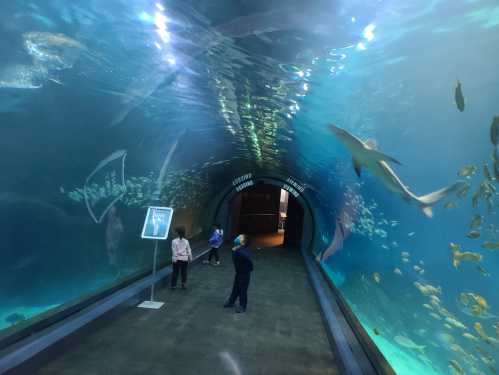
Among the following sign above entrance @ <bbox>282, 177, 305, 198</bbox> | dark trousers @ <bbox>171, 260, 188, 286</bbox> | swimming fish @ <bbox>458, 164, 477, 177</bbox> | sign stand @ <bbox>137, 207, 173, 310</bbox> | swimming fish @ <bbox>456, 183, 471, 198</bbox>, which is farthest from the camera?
sign above entrance @ <bbox>282, 177, 305, 198</bbox>

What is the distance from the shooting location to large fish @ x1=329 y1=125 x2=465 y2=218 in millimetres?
4621

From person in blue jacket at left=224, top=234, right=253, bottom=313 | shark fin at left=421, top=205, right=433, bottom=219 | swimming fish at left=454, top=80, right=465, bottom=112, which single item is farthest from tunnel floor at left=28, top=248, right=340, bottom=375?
swimming fish at left=454, top=80, right=465, bottom=112

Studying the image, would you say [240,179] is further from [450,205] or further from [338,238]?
[450,205]

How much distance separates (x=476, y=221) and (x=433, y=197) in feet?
2.73

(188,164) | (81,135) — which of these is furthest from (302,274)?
(81,135)

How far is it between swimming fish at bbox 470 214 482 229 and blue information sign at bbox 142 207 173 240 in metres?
5.45

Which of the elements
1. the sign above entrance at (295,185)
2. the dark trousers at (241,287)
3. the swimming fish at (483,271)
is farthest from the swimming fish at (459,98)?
the sign above entrance at (295,185)

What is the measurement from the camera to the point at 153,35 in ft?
16.7

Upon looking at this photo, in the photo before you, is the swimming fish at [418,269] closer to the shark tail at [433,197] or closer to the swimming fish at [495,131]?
the shark tail at [433,197]

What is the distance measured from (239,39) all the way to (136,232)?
7.19 meters

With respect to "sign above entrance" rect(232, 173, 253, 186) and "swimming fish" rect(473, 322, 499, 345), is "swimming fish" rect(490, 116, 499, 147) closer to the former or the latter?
"swimming fish" rect(473, 322, 499, 345)

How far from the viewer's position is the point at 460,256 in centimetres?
Answer: 396

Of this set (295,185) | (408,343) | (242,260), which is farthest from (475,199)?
→ (295,185)

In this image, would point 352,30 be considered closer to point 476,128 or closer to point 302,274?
point 476,128
